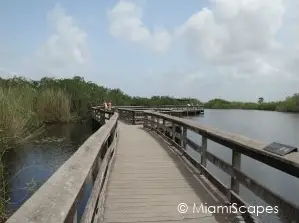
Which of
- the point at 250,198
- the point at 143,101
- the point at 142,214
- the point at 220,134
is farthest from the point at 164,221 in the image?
the point at 143,101

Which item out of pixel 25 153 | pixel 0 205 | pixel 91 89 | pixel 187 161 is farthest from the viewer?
pixel 91 89

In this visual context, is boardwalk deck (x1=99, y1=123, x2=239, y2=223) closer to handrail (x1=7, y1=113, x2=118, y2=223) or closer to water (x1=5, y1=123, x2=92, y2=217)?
handrail (x1=7, y1=113, x2=118, y2=223)

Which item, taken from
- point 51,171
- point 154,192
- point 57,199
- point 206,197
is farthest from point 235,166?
point 51,171


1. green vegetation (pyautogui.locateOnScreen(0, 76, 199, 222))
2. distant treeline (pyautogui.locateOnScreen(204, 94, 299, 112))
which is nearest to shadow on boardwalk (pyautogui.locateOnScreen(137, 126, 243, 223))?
green vegetation (pyautogui.locateOnScreen(0, 76, 199, 222))

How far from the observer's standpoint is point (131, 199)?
5047 mm

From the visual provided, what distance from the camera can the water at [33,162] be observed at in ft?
31.1

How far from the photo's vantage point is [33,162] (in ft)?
44.8

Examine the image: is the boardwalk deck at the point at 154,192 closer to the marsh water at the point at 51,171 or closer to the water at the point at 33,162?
the marsh water at the point at 51,171

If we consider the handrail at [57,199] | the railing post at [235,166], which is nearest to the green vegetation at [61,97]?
the railing post at [235,166]

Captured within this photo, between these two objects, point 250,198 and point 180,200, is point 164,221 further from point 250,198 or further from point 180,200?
point 250,198

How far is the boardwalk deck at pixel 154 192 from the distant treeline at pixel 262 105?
7070cm

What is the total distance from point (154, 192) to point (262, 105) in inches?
3828

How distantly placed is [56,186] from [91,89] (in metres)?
41.2

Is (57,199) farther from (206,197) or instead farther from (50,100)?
(50,100)
